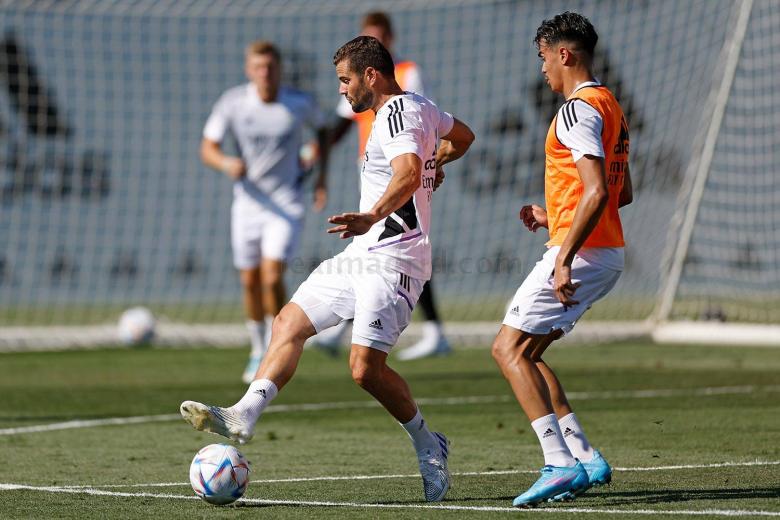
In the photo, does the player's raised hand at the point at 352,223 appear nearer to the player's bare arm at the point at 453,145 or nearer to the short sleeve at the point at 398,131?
the short sleeve at the point at 398,131

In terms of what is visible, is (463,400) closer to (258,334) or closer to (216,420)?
(258,334)

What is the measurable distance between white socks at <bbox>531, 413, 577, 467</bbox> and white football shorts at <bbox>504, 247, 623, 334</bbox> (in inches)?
15.0

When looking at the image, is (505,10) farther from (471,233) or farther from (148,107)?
(148,107)

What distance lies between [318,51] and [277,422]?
15.1 m

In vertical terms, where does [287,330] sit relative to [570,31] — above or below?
below

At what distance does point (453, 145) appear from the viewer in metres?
6.59

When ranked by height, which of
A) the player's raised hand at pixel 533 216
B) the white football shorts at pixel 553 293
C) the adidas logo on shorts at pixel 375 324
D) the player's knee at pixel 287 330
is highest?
the player's raised hand at pixel 533 216

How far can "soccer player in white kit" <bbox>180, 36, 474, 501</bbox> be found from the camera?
5906 millimetres

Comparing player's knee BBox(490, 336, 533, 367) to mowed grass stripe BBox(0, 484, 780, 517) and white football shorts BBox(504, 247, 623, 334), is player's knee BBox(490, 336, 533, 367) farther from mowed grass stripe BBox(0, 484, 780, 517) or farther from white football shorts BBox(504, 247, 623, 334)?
mowed grass stripe BBox(0, 484, 780, 517)

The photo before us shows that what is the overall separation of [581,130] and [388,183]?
0.91m

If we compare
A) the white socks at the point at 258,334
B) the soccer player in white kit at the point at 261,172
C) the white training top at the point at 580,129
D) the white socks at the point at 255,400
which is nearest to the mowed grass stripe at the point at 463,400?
the white socks at the point at 258,334

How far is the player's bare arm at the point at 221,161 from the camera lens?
11.9 m

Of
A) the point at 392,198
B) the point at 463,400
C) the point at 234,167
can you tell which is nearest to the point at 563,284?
the point at 392,198

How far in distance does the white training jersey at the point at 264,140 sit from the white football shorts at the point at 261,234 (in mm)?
81
